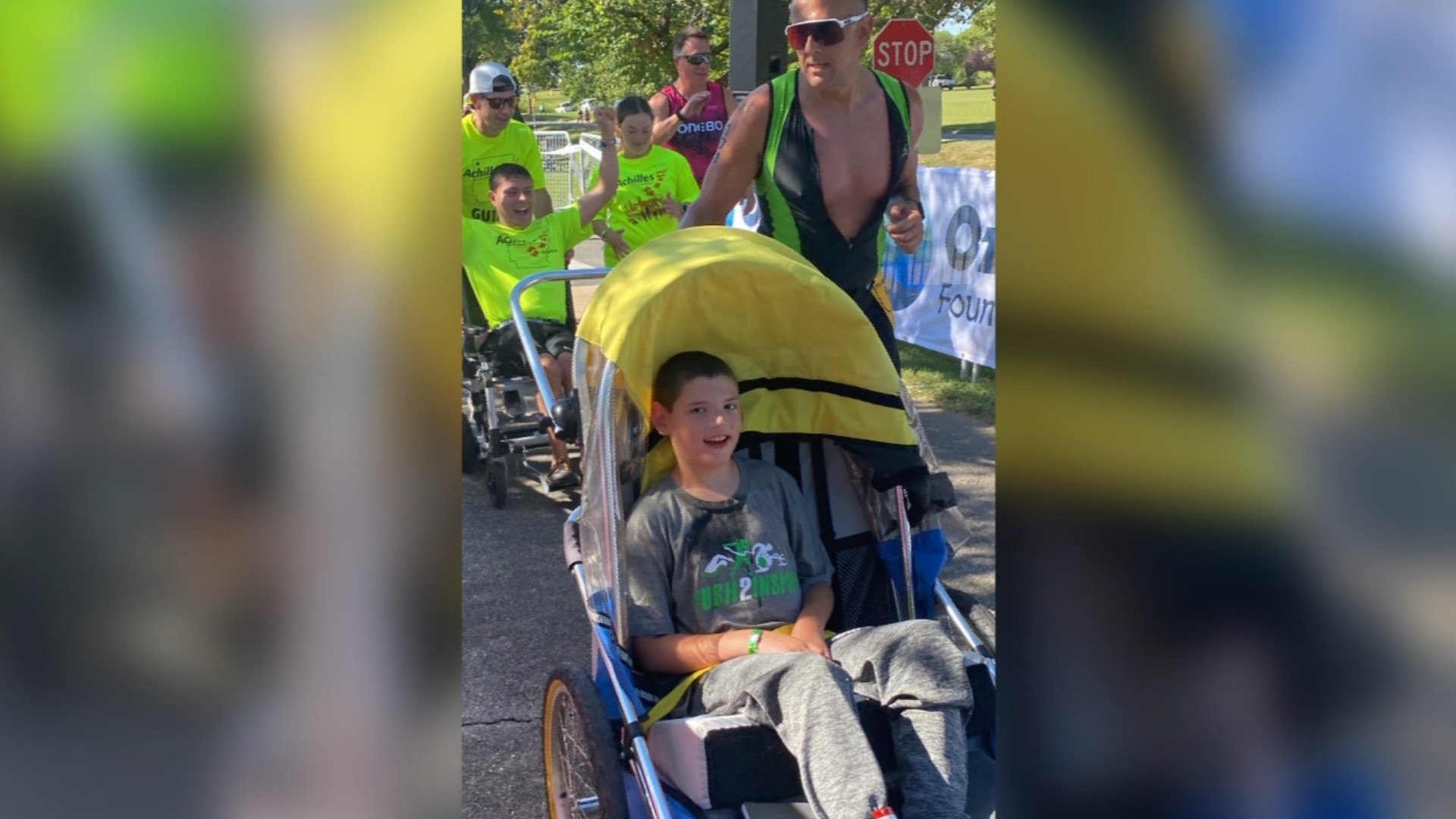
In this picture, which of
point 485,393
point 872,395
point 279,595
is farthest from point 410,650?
point 485,393

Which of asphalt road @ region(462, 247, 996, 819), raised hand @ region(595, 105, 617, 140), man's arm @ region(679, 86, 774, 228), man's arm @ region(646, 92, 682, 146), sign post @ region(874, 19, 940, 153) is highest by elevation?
sign post @ region(874, 19, 940, 153)

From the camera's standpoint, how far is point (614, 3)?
61.9 ft

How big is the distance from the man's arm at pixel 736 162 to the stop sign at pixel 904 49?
7.36 metres

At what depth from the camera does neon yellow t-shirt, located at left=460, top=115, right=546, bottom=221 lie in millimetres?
6867

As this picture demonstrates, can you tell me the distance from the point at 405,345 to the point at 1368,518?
54 cm

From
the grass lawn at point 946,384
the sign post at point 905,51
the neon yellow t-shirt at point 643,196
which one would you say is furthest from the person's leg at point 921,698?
the sign post at point 905,51

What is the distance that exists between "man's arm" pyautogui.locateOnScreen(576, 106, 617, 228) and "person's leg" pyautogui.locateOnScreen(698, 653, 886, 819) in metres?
4.30

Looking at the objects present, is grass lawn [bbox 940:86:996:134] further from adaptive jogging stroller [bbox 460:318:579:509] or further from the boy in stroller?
the boy in stroller

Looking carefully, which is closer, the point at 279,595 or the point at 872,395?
the point at 279,595

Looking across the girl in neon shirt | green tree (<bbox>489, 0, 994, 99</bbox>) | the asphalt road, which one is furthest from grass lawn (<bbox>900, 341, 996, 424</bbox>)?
green tree (<bbox>489, 0, 994, 99</bbox>)

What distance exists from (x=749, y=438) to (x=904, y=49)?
8.28 metres

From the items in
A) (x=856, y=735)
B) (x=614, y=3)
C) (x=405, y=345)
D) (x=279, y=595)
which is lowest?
(x=856, y=735)

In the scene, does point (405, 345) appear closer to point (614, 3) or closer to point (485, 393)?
point (485, 393)

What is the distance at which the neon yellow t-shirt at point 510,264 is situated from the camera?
6.33 meters
